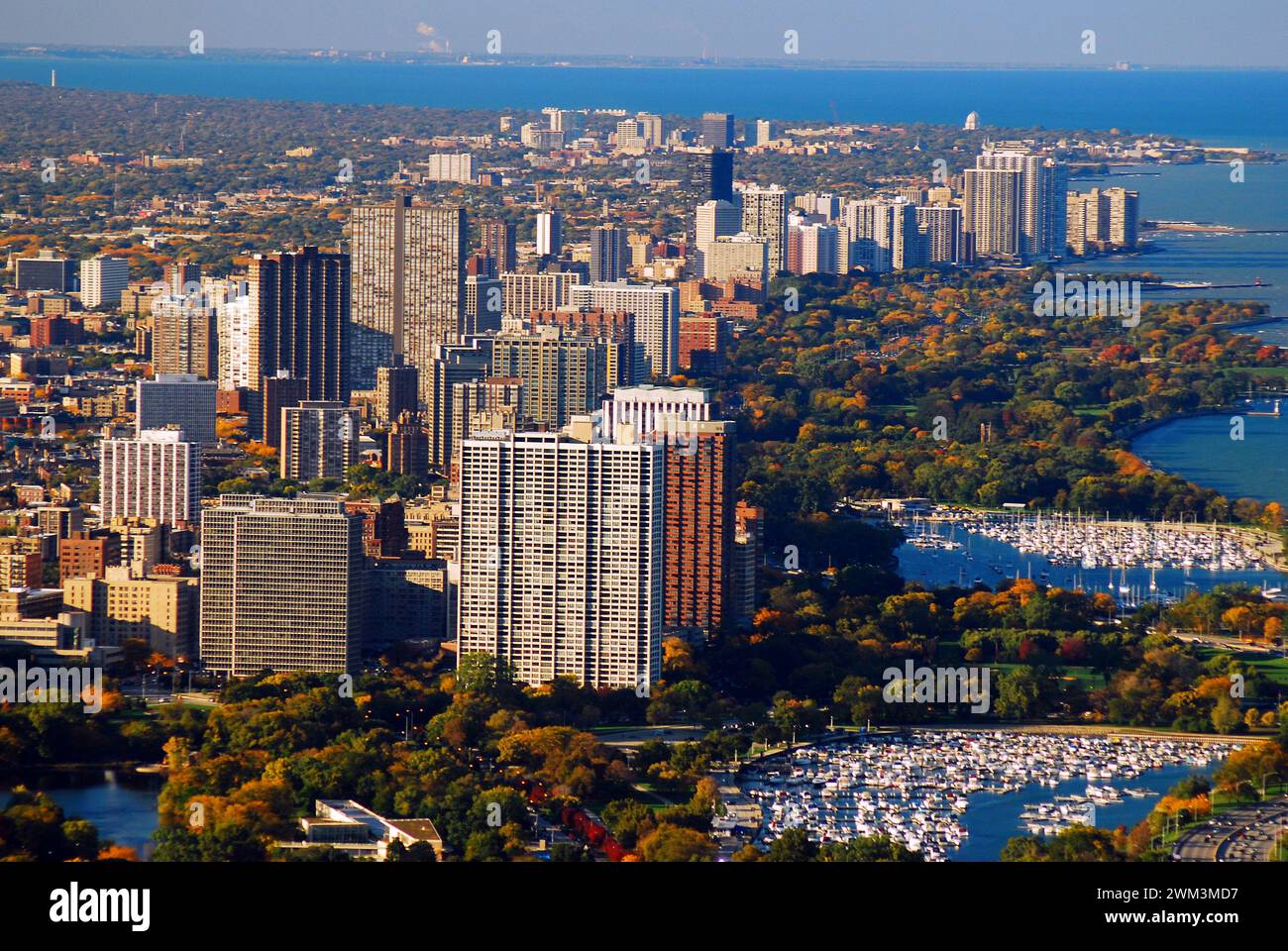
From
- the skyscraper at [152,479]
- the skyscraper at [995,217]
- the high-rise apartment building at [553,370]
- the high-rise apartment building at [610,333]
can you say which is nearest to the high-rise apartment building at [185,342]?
the high-rise apartment building at [610,333]

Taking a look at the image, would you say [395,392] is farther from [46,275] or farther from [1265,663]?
[1265,663]

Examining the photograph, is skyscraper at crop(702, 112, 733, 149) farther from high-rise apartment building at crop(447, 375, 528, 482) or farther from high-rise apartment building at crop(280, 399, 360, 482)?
high-rise apartment building at crop(280, 399, 360, 482)

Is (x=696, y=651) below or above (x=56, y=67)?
below

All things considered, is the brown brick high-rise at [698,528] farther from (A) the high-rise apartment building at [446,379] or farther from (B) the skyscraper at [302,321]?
(B) the skyscraper at [302,321]

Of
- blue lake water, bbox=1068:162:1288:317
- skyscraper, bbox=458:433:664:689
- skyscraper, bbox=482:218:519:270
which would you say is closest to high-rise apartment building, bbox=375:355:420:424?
skyscraper, bbox=458:433:664:689

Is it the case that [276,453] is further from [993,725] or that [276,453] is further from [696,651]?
[993,725]
